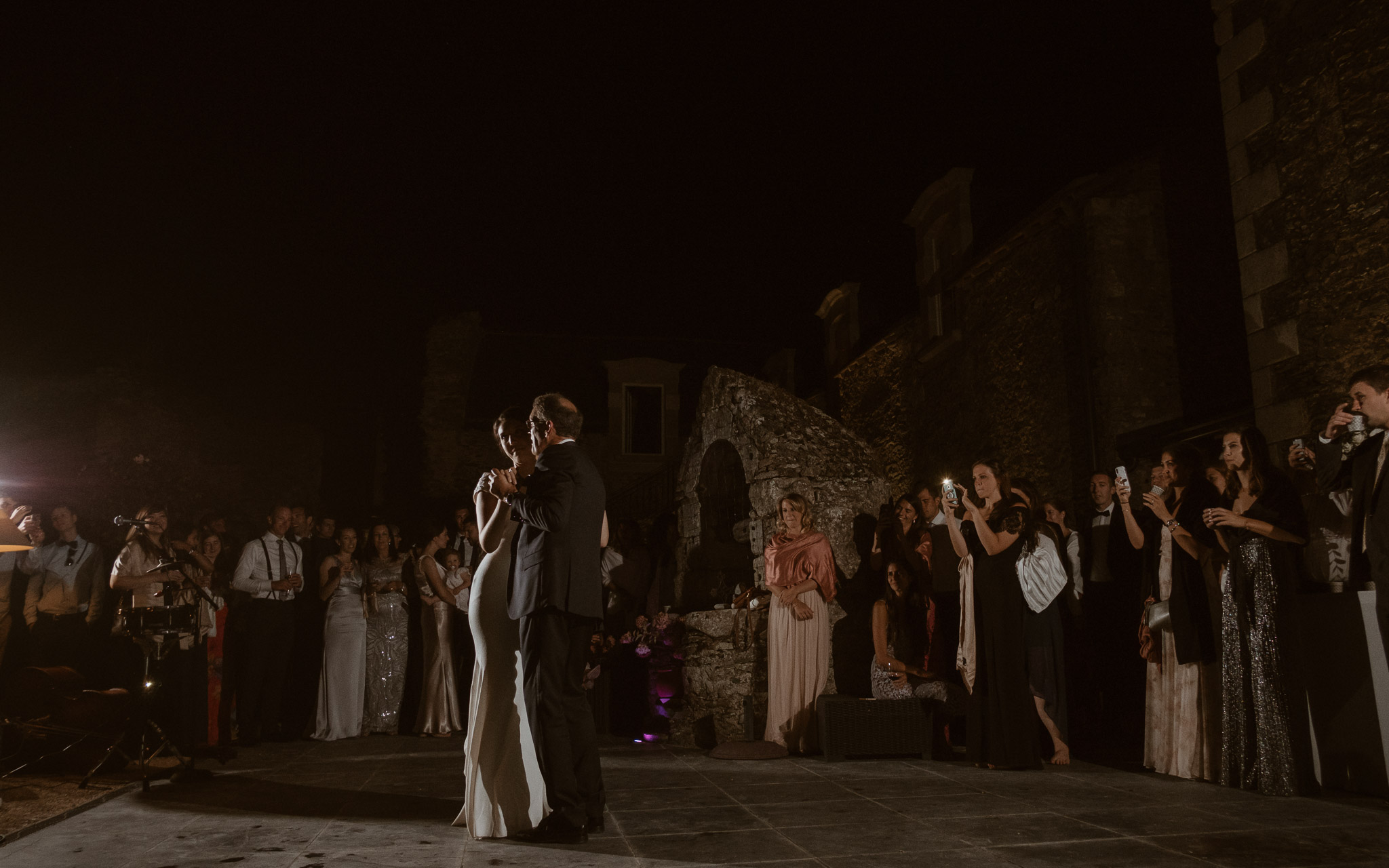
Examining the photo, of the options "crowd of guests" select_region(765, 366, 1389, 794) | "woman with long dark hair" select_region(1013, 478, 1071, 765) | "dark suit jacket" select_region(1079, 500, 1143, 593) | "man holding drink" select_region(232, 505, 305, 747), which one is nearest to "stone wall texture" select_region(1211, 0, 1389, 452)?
"crowd of guests" select_region(765, 366, 1389, 794)

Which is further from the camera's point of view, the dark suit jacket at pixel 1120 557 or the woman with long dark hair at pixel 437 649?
the woman with long dark hair at pixel 437 649

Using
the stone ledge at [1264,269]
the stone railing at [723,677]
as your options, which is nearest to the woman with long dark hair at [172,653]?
the stone railing at [723,677]

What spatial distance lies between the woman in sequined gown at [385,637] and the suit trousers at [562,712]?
5.14 metres

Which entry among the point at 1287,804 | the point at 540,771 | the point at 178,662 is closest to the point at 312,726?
the point at 178,662

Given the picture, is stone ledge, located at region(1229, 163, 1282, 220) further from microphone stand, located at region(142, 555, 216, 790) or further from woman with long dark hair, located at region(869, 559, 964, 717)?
microphone stand, located at region(142, 555, 216, 790)

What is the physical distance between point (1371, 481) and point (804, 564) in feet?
12.0

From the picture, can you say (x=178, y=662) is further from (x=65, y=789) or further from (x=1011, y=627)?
(x=1011, y=627)

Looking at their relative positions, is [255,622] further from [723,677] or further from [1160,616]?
[1160,616]

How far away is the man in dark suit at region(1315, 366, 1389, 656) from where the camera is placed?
398 centimetres

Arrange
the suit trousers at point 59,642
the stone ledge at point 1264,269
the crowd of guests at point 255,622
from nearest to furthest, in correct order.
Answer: the crowd of guests at point 255,622
the stone ledge at point 1264,269
the suit trousers at point 59,642

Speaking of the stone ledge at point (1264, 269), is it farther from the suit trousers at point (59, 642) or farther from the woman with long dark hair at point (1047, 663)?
the suit trousers at point (59, 642)

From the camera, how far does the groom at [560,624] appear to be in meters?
3.57

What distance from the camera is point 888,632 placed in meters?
6.47

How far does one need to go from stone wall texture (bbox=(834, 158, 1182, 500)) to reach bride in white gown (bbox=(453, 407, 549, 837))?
7.63 meters
